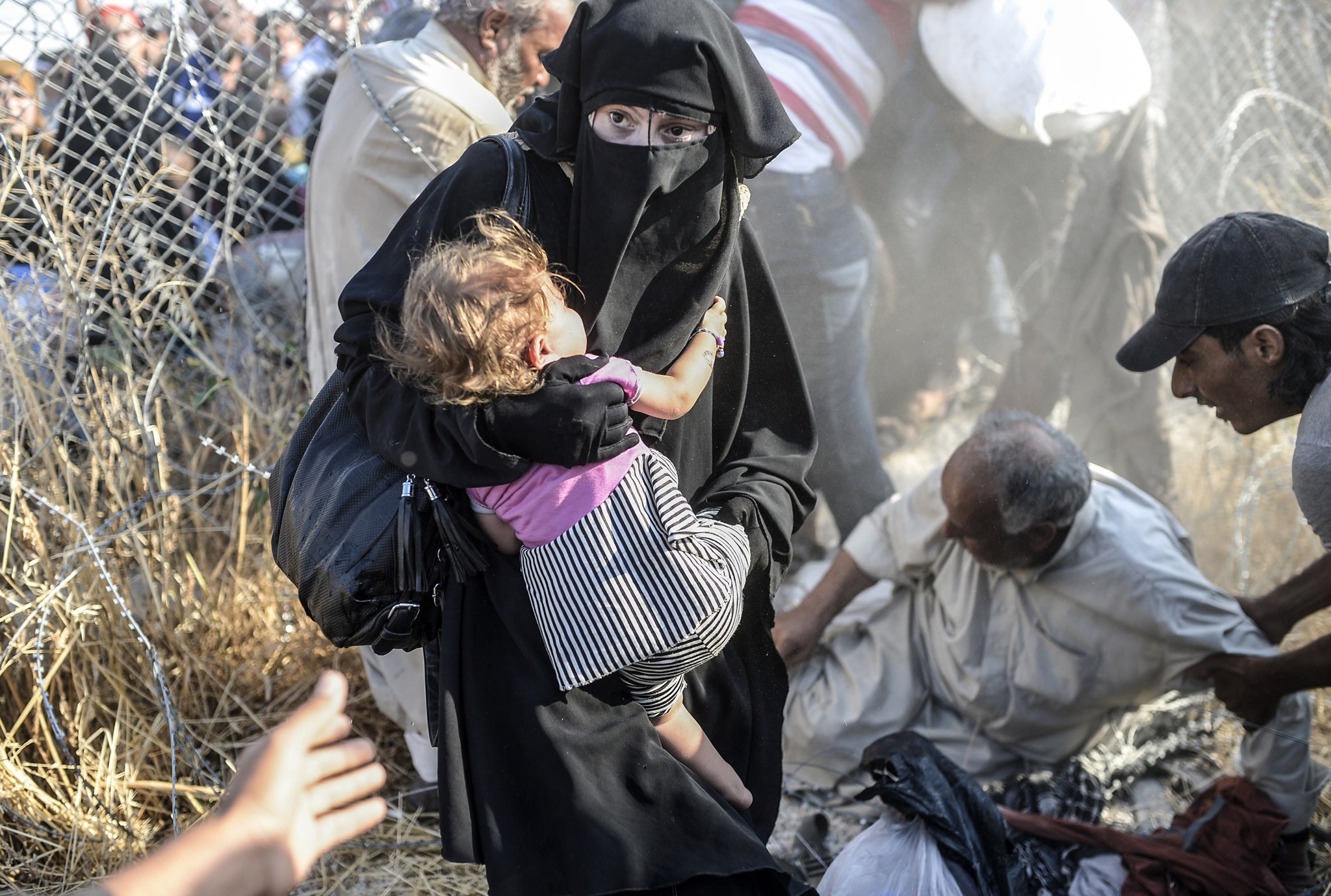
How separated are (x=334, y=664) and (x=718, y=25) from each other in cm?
262

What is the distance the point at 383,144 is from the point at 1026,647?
95.4 inches

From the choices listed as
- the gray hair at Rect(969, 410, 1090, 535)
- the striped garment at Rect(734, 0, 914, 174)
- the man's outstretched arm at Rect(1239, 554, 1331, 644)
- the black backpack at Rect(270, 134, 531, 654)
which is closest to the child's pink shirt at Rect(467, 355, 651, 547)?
the black backpack at Rect(270, 134, 531, 654)

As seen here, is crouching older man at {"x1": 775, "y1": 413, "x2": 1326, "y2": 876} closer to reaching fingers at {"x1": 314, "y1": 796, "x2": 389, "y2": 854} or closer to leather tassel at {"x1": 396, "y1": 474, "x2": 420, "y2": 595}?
leather tassel at {"x1": 396, "y1": 474, "x2": 420, "y2": 595}

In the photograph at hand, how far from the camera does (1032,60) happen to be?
11.9 ft

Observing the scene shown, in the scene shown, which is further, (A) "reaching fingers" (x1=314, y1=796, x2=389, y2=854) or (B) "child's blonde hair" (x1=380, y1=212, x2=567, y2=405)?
(B) "child's blonde hair" (x1=380, y1=212, x2=567, y2=405)

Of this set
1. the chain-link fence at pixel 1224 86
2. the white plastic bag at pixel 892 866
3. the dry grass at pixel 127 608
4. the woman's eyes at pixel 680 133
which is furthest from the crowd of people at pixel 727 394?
the chain-link fence at pixel 1224 86

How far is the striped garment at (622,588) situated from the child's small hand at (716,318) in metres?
0.33

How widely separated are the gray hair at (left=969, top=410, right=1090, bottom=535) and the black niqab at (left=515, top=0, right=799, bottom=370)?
148 cm

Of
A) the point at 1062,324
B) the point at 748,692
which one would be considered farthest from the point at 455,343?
the point at 1062,324

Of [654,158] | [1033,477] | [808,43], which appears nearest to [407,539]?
[654,158]

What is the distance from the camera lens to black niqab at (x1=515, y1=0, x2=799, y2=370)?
61.6 inches

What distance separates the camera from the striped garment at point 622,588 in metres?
1.55

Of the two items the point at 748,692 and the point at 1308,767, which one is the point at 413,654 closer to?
the point at 748,692

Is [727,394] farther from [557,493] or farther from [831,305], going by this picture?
[831,305]
